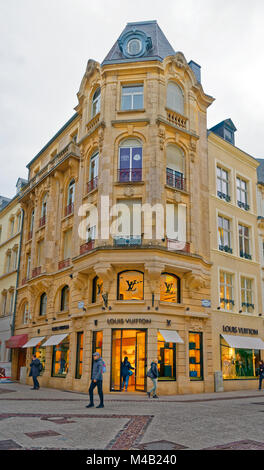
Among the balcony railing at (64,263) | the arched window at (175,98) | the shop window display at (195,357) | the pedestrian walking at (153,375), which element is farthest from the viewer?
the balcony railing at (64,263)

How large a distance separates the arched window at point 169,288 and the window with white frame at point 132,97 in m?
9.49

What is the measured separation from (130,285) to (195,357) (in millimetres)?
5039

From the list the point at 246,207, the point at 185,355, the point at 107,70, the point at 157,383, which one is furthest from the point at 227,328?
the point at 107,70

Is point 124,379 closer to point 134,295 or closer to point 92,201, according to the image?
point 134,295

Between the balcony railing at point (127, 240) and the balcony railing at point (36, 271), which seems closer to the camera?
the balcony railing at point (127, 240)

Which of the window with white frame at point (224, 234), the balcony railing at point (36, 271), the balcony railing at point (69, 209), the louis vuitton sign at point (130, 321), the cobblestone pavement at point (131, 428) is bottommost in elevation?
the cobblestone pavement at point (131, 428)

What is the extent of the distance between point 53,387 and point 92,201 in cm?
1099

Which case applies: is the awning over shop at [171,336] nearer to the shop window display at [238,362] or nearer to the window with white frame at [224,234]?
the shop window display at [238,362]

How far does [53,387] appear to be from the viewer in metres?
23.8

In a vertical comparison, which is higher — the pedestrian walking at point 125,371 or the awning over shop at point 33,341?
the awning over shop at point 33,341

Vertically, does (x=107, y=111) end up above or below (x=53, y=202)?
above

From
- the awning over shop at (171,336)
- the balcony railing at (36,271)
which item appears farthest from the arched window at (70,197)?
the awning over shop at (171,336)

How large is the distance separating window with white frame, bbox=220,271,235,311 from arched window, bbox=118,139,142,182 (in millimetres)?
8001

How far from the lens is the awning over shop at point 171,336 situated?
19156 millimetres
